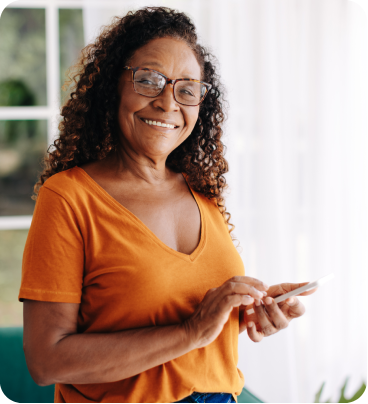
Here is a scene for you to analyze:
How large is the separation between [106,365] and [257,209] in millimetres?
1626

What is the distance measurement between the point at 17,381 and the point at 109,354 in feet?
3.28

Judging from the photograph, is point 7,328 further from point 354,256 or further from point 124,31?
point 354,256

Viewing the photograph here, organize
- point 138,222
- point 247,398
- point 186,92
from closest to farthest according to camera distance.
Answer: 1. point 138,222
2. point 186,92
3. point 247,398

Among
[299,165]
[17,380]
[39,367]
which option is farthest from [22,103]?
[39,367]

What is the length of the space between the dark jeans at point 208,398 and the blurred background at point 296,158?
4.31 feet

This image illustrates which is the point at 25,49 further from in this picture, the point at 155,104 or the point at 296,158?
the point at 155,104

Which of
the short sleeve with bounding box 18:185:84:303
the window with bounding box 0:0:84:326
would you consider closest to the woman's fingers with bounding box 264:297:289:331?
the short sleeve with bounding box 18:185:84:303

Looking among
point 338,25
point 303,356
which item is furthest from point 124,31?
point 303,356

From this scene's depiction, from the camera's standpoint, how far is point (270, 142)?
2248 mm

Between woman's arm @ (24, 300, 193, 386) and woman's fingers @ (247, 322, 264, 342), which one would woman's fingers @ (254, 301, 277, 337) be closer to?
woman's fingers @ (247, 322, 264, 342)

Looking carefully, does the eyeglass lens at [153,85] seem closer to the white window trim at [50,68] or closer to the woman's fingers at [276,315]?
the woman's fingers at [276,315]

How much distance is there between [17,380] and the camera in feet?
5.15

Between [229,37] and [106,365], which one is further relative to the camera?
[229,37]

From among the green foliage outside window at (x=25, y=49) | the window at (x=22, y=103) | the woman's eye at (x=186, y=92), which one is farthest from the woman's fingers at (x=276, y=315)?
the green foliage outside window at (x=25, y=49)
